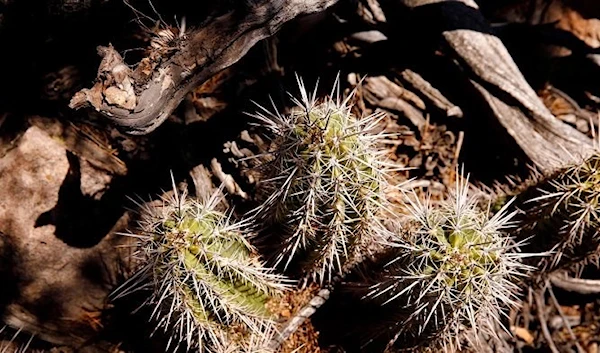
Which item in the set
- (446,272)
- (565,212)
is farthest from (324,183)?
(565,212)

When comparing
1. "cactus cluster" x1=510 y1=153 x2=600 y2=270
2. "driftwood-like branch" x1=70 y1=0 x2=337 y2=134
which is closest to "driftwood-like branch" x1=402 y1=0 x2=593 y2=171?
"cactus cluster" x1=510 y1=153 x2=600 y2=270

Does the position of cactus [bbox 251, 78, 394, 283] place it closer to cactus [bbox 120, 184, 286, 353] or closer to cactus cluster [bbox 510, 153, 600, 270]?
cactus [bbox 120, 184, 286, 353]

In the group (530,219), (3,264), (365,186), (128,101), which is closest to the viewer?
(128,101)

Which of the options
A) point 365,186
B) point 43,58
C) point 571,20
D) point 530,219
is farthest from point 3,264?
point 571,20

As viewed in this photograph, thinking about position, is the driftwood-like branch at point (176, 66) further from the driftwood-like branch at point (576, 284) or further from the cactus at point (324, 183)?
the driftwood-like branch at point (576, 284)

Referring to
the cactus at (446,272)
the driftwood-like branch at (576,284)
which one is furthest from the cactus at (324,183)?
the driftwood-like branch at (576,284)

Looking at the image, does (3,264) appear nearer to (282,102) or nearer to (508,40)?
(282,102)
